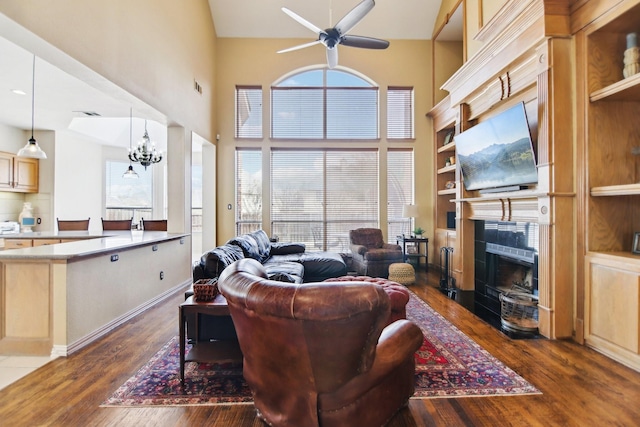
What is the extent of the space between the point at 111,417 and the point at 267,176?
500cm

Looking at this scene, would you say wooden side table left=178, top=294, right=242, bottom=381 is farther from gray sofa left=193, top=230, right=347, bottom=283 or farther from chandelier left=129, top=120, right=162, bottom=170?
chandelier left=129, top=120, right=162, bottom=170

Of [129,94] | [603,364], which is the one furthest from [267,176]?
[603,364]

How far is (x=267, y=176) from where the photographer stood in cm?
638

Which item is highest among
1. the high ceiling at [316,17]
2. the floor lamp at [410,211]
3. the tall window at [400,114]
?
the high ceiling at [316,17]

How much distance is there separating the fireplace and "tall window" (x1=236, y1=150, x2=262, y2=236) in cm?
418

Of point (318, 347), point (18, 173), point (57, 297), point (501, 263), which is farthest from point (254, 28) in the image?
point (318, 347)

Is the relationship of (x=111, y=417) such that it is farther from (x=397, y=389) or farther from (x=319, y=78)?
(x=319, y=78)

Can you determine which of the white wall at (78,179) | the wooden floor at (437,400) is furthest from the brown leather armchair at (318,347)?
the white wall at (78,179)

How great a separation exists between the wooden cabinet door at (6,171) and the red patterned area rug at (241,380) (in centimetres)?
578

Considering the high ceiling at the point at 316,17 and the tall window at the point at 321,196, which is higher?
the high ceiling at the point at 316,17

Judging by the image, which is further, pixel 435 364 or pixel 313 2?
pixel 313 2

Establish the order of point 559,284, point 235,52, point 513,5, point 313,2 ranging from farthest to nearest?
point 235,52 < point 313,2 < point 513,5 < point 559,284

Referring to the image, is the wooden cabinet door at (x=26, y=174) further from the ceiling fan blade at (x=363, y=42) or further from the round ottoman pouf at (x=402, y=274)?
the round ottoman pouf at (x=402, y=274)

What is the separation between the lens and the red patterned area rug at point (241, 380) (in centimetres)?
199
